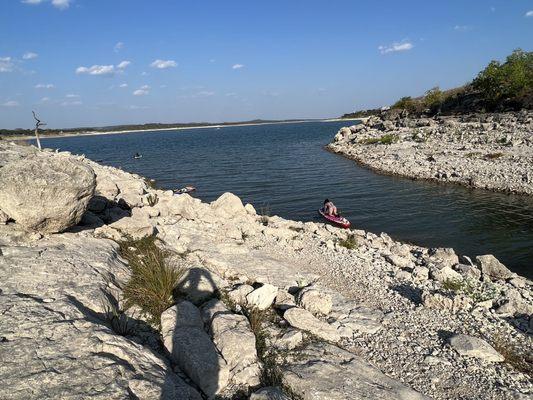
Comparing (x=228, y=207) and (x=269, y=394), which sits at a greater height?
(x=228, y=207)

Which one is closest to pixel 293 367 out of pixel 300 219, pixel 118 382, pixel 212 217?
pixel 118 382

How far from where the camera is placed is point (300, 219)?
2661 cm

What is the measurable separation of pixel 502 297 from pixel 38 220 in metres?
14.1

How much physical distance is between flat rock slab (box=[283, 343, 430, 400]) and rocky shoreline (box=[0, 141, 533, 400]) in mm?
29

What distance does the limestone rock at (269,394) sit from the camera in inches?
232

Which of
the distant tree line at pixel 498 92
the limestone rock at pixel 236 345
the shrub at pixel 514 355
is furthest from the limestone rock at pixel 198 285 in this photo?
the distant tree line at pixel 498 92

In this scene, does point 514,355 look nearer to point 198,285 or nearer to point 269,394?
point 269,394

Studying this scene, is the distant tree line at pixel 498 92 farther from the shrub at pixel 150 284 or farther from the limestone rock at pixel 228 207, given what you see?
the shrub at pixel 150 284

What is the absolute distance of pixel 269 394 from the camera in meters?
6.03

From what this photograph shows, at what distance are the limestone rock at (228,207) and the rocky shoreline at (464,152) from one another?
74.6ft

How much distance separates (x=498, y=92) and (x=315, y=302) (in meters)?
70.8

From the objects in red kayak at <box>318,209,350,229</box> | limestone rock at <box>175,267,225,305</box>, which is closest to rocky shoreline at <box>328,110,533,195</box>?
red kayak at <box>318,209,350,229</box>

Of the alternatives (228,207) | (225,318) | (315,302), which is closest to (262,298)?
(315,302)

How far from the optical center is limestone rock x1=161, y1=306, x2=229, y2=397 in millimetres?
6375
